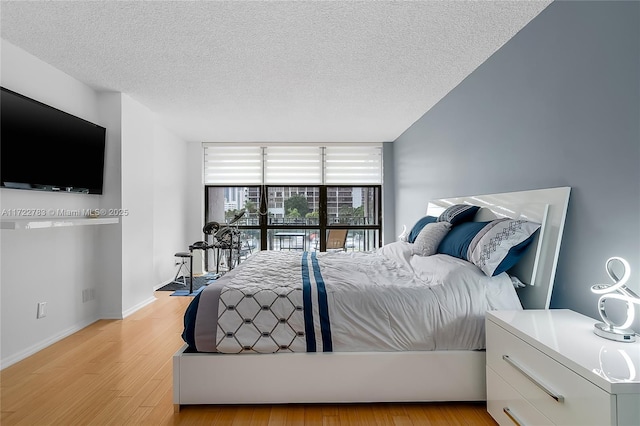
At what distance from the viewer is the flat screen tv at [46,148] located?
98.5 inches

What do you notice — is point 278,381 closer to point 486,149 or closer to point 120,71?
point 486,149

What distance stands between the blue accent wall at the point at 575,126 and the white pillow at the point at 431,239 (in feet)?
1.71

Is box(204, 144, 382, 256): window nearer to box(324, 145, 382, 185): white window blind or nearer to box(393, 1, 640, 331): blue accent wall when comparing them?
box(324, 145, 382, 185): white window blind

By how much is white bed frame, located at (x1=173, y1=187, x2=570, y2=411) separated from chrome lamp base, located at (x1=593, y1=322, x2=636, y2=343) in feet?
1.68

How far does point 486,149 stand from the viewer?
2.86 m

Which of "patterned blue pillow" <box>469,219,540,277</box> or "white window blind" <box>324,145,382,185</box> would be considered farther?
"white window blind" <box>324,145,382,185</box>

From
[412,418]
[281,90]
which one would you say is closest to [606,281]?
[412,418]

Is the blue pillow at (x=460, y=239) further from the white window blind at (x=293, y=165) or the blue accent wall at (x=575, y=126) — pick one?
the white window blind at (x=293, y=165)

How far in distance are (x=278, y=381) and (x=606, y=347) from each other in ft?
5.35

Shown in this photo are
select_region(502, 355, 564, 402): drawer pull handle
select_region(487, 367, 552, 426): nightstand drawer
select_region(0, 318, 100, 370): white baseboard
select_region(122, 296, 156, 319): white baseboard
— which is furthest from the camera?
select_region(122, 296, 156, 319): white baseboard

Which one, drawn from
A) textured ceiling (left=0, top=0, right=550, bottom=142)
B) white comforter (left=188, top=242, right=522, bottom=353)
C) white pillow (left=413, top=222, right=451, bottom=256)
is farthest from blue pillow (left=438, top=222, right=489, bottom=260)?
textured ceiling (left=0, top=0, right=550, bottom=142)

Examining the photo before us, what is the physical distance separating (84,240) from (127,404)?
2084 millimetres

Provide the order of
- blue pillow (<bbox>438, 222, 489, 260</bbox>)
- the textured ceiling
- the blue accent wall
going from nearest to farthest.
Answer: the blue accent wall → the textured ceiling → blue pillow (<bbox>438, 222, 489, 260</bbox>)

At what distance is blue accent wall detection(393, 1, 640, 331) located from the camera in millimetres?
1618
